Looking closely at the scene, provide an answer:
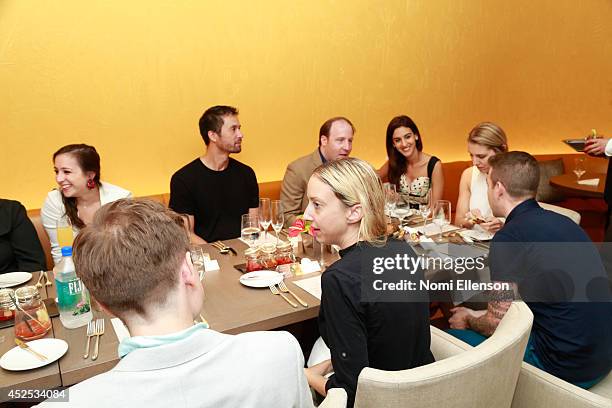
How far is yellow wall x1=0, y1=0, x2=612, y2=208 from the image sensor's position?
126 inches

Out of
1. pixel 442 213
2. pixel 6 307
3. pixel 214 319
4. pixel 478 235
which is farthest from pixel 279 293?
pixel 478 235

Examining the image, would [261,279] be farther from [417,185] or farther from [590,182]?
[590,182]

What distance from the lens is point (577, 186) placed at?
408cm

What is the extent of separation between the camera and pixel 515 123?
18.3ft

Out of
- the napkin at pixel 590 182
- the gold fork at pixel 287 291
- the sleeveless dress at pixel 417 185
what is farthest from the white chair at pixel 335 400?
the napkin at pixel 590 182

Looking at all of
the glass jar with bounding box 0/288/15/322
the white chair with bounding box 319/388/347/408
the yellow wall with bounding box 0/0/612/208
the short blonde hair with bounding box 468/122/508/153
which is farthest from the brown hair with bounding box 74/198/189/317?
the yellow wall with bounding box 0/0/612/208

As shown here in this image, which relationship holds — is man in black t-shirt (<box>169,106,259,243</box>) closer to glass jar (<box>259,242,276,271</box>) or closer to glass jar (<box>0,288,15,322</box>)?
glass jar (<box>259,242,276,271</box>)

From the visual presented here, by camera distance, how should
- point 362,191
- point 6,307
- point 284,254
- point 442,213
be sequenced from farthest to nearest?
point 442,213, point 284,254, point 6,307, point 362,191

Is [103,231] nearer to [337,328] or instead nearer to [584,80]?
[337,328]

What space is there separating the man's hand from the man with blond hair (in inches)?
119

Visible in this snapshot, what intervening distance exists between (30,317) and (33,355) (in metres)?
0.19

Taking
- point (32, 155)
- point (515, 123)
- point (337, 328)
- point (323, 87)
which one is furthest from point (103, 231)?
point (515, 123)

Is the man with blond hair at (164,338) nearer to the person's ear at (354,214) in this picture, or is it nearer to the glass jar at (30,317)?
the person's ear at (354,214)

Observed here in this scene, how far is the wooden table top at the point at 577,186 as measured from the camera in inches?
154
